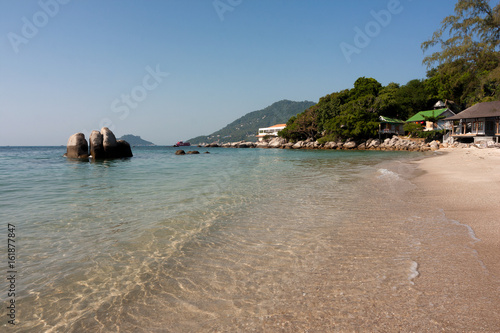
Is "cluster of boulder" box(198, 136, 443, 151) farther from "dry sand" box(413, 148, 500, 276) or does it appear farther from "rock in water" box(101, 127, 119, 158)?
"rock in water" box(101, 127, 119, 158)

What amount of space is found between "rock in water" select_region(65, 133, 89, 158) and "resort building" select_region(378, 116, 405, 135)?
5564cm

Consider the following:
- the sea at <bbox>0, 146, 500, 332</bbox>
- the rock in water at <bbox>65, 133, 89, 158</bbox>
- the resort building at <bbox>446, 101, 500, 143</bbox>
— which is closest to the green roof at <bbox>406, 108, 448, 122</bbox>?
the resort building at <bbox>446, 101, 500, 143</bbox>

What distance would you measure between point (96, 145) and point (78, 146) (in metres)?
3.17

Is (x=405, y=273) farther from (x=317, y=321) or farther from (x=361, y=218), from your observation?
(x=361, y=218)

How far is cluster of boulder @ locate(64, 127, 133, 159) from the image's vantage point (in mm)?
25864

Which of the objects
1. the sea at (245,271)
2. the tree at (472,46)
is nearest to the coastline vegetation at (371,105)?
the tree at (472,46)

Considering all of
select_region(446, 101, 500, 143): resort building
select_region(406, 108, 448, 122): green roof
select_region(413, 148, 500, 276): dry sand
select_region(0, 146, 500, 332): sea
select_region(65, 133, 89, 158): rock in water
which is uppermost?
select_region(406, 108, 448, 122): green roof

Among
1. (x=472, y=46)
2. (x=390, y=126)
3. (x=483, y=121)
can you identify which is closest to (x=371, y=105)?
(x=390, y=126)

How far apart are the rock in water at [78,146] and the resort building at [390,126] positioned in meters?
55.6

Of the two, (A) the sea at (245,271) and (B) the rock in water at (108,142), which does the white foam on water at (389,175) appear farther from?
(B) the rock in water at (108,142)

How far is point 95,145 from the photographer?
84.1 ft

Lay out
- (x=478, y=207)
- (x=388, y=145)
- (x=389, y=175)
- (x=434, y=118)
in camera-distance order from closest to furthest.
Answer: (x=478, y=207)
(x=389, y=175)
(x=388, y=145)
(x=434, y=118)

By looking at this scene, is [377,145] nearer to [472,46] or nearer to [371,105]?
[371,105]

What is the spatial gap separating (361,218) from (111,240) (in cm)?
491
